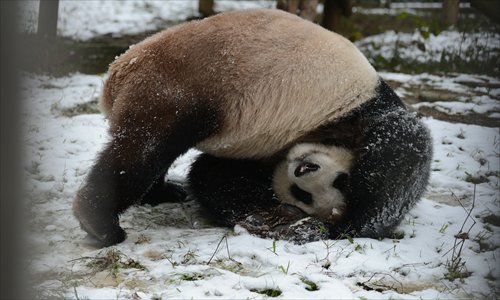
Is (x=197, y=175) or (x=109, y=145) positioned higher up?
(x=109, y=145)

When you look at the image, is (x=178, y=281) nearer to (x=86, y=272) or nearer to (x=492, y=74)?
(x=86, y=272)

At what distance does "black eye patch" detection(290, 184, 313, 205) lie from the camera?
4066 mm

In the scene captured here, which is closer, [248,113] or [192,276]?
[192,276]

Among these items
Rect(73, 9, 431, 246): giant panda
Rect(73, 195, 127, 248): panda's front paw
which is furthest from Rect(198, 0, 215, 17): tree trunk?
Rect(73, 195, 127, 248): panda's front paw

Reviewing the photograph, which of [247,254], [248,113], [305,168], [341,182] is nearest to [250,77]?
[248,113]

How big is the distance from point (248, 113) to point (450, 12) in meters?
8.16

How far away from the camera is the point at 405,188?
3.88 meters

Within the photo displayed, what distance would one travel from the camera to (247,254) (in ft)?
11.2

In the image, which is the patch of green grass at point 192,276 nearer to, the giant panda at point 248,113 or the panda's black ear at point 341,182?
the giant panda at point 248,113

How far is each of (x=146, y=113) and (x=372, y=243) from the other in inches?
64.2

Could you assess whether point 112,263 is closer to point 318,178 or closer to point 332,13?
point 318,178

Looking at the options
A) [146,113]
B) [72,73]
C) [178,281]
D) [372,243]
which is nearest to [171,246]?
[178,281]

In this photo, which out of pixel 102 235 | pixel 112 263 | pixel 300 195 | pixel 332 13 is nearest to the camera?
pixel 112 263

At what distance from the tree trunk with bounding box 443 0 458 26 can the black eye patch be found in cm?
795
